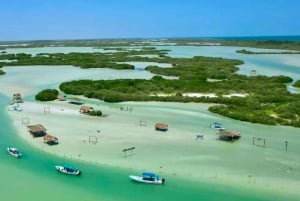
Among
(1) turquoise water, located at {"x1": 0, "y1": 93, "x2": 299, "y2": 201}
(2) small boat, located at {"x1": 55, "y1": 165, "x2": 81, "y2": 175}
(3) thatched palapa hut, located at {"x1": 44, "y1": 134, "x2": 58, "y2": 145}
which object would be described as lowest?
(1) turquoise water, located at {"x1": 0, "y1": 93, "x2": 299, "y2": 201}

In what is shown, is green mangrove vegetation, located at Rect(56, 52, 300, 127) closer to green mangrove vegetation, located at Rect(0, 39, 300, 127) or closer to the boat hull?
green mangrove vegetation, located at Rect(0, 39, 300, 127)

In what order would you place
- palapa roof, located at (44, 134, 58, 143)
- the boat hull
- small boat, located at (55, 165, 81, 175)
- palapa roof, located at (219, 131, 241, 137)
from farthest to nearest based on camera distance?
1. palapa roof, located at (219, 131, 241, 137)
2. palapa roof, located at (44, 134, 58, 143)
3. small boat, located at (55, 165, 81, 175)
4. the boat hull

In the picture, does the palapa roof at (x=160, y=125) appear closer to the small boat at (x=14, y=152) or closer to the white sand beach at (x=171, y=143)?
the white sand beach at (x=171, y=143)

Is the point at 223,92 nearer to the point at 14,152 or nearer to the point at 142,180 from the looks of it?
the point at 142,180

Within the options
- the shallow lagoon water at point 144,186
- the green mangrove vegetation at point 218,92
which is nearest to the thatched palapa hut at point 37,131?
the shallow lagoon water at point 144,186

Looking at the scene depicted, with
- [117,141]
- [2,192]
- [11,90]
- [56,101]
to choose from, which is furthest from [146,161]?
[11,90]

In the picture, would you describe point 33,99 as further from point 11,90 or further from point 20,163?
point 20,163

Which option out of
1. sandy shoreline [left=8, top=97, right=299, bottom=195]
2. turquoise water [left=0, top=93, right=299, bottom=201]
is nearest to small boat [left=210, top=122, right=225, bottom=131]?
sandy shoreline [left=8, top=97, right=299, bottom=195]

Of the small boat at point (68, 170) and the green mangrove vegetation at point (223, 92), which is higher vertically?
the green mangrove vegetation at point (223, 92)

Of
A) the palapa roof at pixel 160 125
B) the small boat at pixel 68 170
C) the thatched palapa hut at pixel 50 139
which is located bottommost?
the small boat at pixel 68 170

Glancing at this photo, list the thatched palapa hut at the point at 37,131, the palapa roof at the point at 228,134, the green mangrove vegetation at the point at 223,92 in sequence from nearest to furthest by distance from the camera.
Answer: the palapa roof at the point at 228,134, the thatched palapa hut at the point at 37,131, the green mangrove vegetation at the point at 223,92

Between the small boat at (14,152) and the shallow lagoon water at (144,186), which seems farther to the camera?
the small boat at (14,152)
